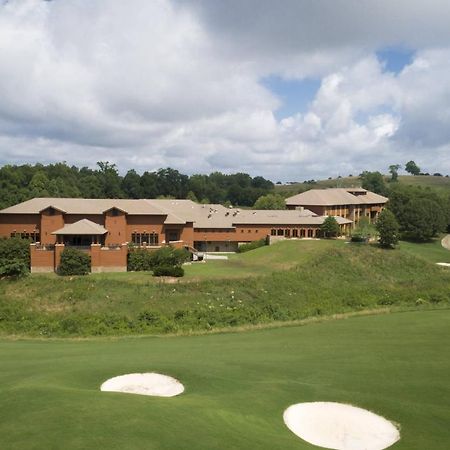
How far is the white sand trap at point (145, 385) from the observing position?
15820mm

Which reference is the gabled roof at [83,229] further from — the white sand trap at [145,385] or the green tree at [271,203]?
the green tree at [271,203]

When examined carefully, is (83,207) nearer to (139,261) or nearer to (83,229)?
(83,229)

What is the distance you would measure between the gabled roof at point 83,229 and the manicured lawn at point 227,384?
63.1 ft

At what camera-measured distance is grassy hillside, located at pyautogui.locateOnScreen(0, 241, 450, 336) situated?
107 feet

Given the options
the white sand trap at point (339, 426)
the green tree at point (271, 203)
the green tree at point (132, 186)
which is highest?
the green tree at point (132, 186)

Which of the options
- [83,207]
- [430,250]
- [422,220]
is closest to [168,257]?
[83,207]

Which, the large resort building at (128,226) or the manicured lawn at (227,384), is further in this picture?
the large resort building at (128,226)

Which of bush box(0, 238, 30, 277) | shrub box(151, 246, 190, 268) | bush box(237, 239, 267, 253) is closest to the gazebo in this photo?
bush box(0, 238, 30, 277)

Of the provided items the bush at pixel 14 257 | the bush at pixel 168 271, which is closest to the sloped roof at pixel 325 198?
the bush at pixel 168 271

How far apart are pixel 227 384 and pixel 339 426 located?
4.14 m

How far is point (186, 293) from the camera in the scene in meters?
38.3

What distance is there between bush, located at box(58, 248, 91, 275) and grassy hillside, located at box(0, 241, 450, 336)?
6.48ft

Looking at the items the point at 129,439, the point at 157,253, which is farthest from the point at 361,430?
the point at 157,253

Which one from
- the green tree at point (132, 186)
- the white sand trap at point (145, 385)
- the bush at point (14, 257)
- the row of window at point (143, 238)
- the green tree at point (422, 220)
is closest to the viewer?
the white sand trap at point (145, 385)
